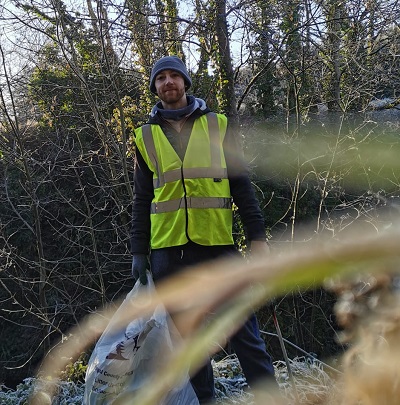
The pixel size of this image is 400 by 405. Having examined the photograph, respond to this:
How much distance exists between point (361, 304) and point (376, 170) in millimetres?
6406

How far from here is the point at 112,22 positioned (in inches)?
171

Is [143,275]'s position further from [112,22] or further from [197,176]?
[112,22]

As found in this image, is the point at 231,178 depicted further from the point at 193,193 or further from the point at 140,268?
the point at 140,268

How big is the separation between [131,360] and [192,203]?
0.76 meters

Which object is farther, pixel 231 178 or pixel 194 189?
pixel 231 178

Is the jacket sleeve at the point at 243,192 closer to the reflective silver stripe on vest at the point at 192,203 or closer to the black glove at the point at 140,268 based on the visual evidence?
the reflective silver stripe on vest at the point at 192,203

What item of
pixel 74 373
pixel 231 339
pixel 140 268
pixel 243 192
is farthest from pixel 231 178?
pixel 74 373

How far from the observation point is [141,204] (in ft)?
7.79

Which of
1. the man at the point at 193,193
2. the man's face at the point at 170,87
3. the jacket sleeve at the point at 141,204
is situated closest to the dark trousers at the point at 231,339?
the man at the point at 193,193

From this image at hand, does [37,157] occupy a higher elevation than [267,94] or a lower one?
lower

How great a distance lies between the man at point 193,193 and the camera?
2150mm

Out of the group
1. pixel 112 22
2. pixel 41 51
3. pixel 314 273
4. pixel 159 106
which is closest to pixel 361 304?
pixel 314 273

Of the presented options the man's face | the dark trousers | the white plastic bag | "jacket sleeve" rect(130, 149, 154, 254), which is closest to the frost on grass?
the dark trousers

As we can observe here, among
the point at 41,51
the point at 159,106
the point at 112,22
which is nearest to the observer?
the point at 159,106
